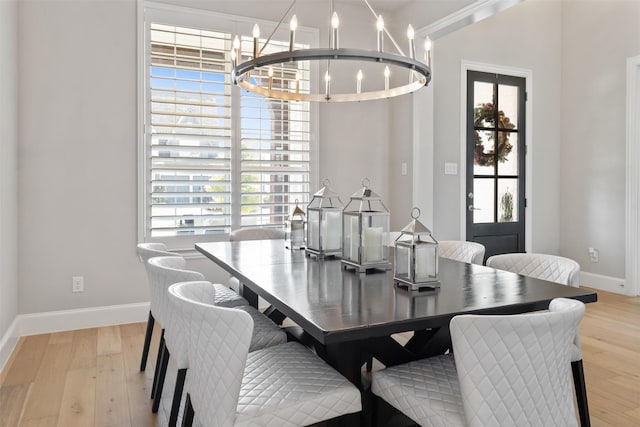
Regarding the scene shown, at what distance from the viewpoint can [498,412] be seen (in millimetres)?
1250

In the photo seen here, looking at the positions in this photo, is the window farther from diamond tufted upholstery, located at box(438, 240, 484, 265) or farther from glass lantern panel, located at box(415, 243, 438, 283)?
glass lantern panel, located at box(415, 243, 438, 283)

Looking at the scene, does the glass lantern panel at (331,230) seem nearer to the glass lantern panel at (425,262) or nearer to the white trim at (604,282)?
the glass lantern panel at (425,262)

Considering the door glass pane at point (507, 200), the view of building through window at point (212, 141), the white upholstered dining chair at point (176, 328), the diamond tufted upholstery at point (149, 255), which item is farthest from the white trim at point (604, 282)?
the diamond tufted upholstery at point (149, 255)

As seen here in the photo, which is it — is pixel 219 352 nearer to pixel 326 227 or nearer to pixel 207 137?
pixel 326 227

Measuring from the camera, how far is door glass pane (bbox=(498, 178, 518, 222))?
535 centimetres

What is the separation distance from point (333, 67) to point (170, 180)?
1.95 meters

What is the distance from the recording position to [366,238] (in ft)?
7.04

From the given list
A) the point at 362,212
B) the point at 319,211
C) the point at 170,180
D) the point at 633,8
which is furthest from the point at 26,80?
the point at 633,8

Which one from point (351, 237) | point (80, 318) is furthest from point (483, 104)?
point (80, 318)

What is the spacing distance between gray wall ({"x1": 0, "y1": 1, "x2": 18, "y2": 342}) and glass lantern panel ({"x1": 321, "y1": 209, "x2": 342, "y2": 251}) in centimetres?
205

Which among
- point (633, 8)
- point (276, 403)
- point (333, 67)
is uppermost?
point (633, 8)

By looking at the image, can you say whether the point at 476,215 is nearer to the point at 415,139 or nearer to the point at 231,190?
the point at 415,139

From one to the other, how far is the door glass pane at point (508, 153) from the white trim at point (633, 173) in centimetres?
110

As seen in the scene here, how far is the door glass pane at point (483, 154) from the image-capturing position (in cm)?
517
